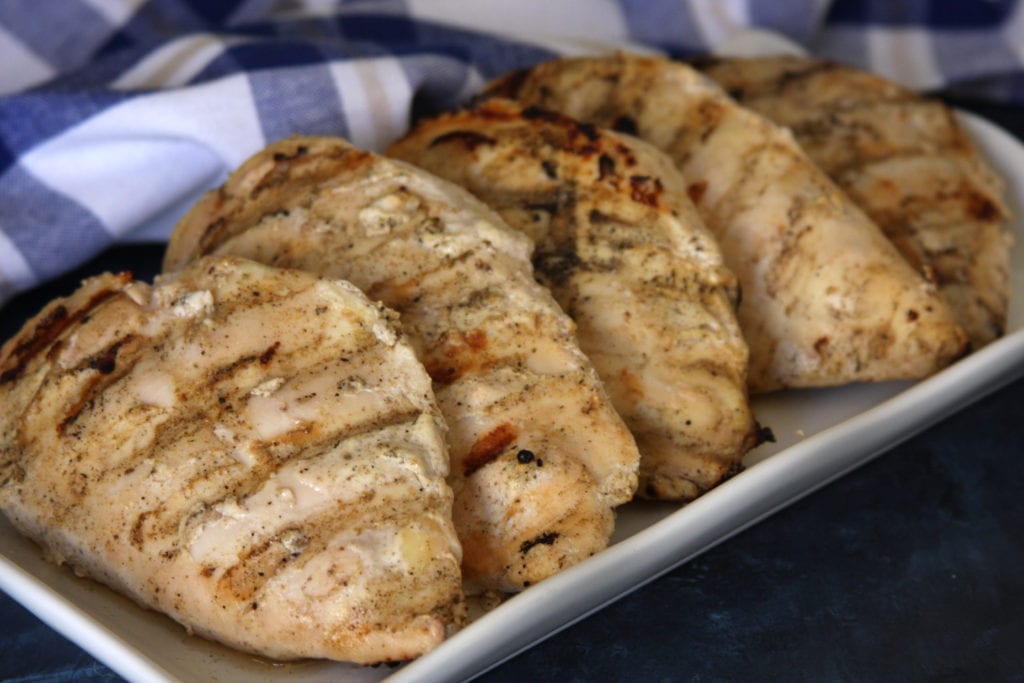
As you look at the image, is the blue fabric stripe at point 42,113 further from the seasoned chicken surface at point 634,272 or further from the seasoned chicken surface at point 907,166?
the seasoned chicken surface at point 907,166

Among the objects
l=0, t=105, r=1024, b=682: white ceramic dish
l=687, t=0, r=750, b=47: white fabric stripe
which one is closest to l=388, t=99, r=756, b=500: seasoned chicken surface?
l=0, t=105, r=1024, b=682: white ceramic dish

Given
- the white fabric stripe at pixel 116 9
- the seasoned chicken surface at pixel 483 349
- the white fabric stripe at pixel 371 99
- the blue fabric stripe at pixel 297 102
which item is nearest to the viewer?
the seasoned chicken surface at pixel 483 349

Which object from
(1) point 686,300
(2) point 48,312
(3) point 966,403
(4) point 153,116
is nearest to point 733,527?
(1) point 686,300

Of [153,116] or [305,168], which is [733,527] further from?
[153,116]

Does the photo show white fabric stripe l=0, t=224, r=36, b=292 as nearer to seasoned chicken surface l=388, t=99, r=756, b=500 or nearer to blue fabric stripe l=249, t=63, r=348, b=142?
blue fabric stripe l=249, t=63, r=348, b=142

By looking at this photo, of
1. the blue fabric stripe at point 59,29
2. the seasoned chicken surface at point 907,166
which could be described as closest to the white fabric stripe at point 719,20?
the seasoned chicken surface at point 907,166

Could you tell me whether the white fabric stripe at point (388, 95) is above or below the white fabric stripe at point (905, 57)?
above

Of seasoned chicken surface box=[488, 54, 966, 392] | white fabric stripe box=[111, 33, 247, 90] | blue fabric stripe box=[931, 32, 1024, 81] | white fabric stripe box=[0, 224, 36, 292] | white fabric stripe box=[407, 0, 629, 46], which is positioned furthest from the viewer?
blue fabric stripe box=[931, 32, 1024, 81]
